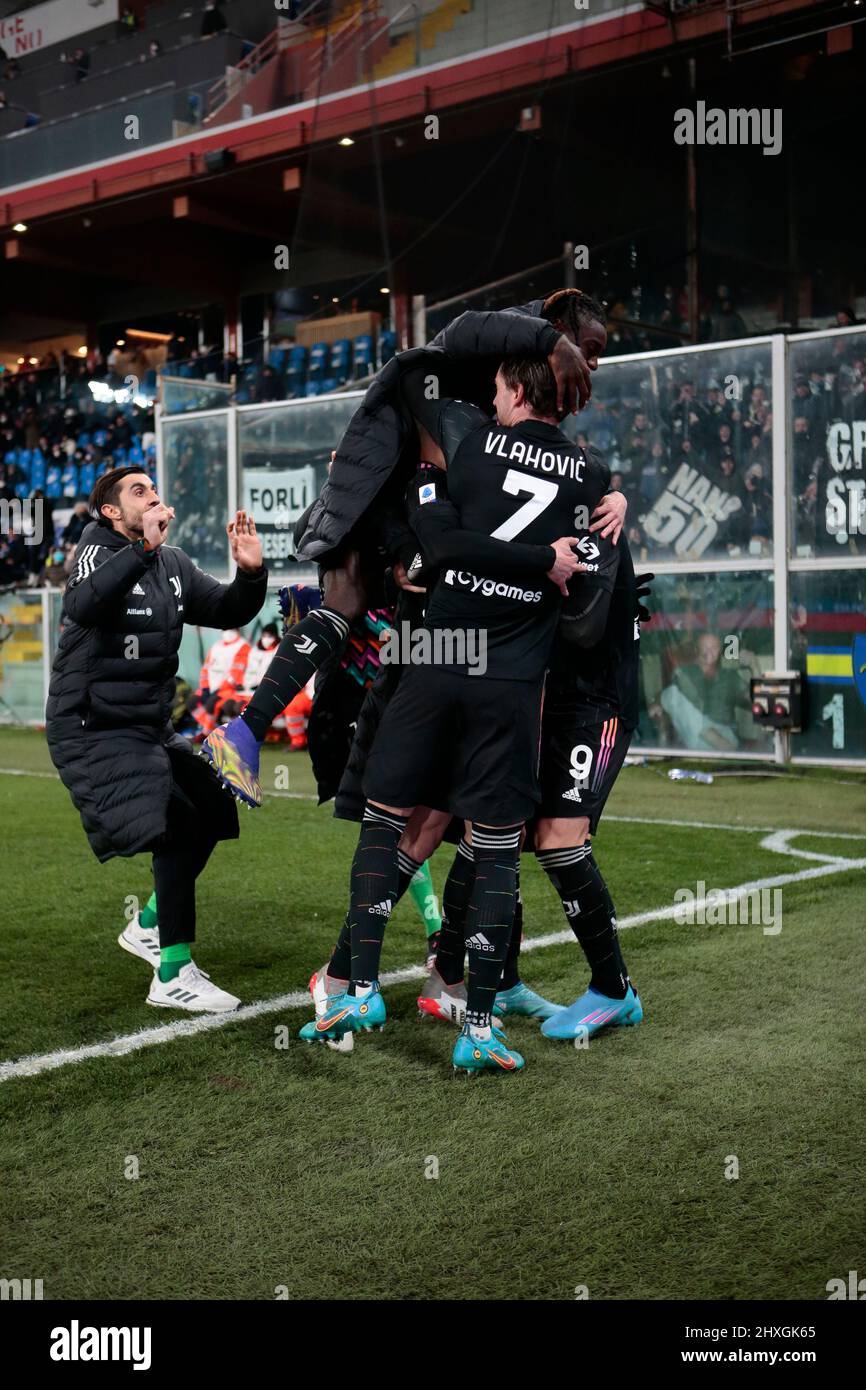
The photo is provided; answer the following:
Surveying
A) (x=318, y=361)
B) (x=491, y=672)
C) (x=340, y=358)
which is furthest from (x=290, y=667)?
(x=318, y=361)

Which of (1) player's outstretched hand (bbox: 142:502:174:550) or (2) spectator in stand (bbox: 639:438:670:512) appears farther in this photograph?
(2) spectator in stand (bbox: 639:438:670:512)

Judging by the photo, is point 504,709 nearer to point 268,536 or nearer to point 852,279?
point 268,536

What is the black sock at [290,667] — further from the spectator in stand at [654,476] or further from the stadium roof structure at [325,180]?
the stadium roof structure at [325,180]

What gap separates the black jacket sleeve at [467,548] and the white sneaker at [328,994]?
1181mm

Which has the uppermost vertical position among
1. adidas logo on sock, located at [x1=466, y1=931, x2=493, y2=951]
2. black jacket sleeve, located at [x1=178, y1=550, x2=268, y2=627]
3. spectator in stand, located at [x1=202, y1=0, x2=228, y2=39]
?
spectator in stand, located at [x1=202, y1=0, x2=228, y2=39]

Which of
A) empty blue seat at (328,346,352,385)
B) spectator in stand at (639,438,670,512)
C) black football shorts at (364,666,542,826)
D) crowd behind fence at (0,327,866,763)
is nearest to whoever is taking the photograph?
black football shorts at (364,666,542,826)

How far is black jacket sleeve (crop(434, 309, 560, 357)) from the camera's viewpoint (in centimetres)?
338

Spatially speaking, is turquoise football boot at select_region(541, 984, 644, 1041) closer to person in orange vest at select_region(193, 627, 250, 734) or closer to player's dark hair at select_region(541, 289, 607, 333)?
player's dark hair at select_region(541, 289, 607, 333)

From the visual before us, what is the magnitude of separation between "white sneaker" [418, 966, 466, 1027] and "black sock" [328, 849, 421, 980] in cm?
31

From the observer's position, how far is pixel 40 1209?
260cm

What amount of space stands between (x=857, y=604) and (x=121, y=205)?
48.8 feet

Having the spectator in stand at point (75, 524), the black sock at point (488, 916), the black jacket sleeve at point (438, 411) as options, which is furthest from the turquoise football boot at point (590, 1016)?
the spectator in stand at point (75, 524)

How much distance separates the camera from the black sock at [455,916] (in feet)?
12.5

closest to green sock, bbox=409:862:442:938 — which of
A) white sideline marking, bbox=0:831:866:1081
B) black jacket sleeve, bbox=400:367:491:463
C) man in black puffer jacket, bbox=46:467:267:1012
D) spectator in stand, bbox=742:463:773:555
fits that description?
white sideline marking, bbox=0:831:866:1081
